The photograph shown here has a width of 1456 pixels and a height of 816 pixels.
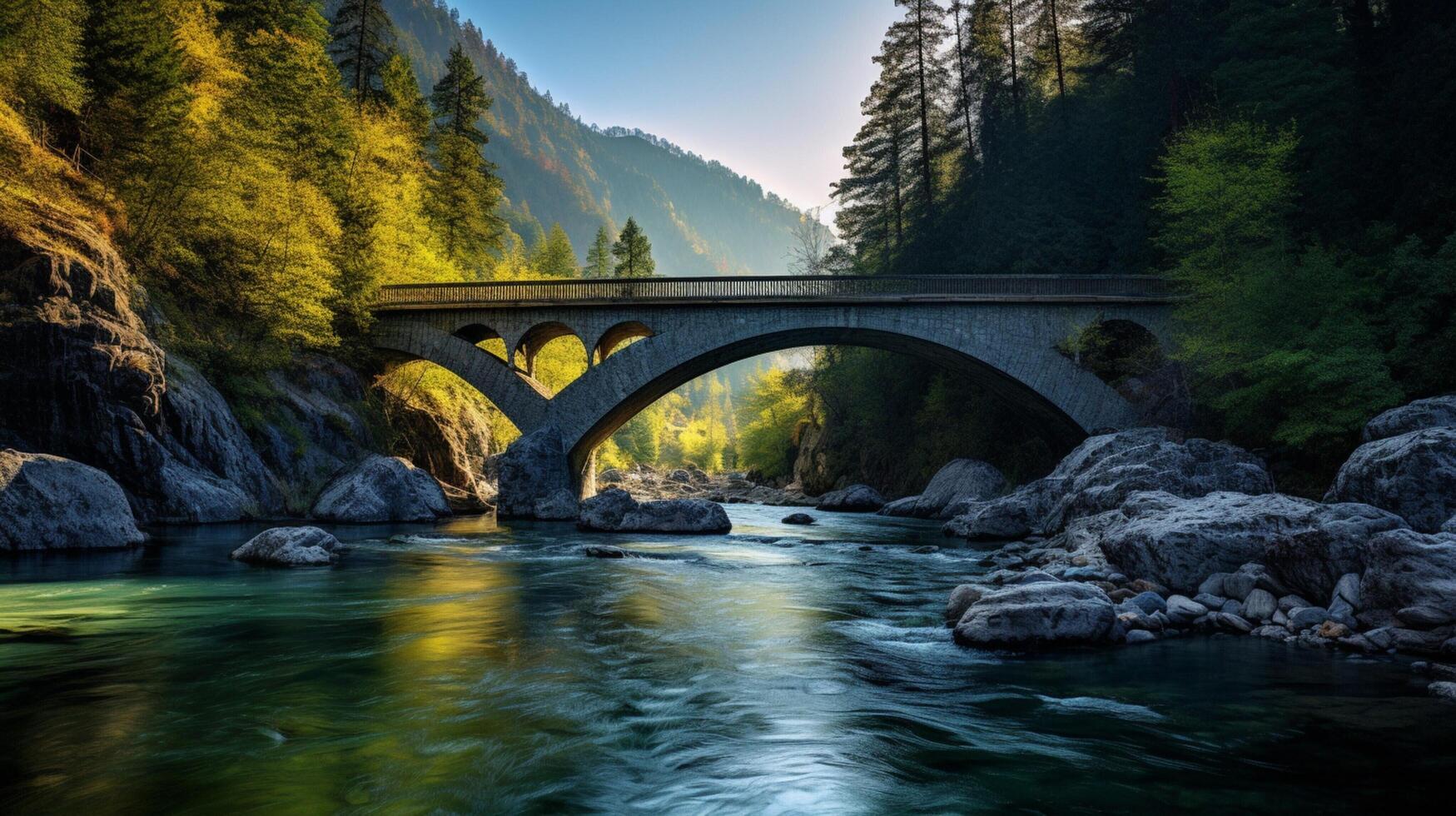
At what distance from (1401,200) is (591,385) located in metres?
28.0

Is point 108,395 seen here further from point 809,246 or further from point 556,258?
point 556,258

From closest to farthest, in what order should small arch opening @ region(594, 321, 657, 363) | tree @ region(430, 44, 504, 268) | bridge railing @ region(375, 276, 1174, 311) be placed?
1. bridge railing @ region(375, 276, 1174, 311)
2. small arch opening @ region(594, 321, 657, 363)
3. tree @ region(430, 44, 504, 268)

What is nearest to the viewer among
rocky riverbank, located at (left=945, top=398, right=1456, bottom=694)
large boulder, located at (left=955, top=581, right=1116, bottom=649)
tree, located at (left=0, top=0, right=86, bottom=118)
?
rocky riverbank, located at (left=945, top=398, right=1456, bottom=694)

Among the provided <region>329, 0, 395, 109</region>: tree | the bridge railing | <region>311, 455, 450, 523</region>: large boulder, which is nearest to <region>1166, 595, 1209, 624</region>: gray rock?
the bridge railing

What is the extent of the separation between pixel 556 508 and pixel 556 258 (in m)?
39.2

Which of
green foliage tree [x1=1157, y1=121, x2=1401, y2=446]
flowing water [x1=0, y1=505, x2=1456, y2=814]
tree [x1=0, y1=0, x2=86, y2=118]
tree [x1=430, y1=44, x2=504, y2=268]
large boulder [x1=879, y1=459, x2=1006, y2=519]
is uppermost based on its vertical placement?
tree [x1=430, y1=44, x2=504, y2=268]

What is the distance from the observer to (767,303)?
31781mm

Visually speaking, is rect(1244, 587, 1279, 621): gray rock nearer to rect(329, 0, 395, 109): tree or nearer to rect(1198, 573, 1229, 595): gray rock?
rect(1198, 573, 1229, 595): gray rock

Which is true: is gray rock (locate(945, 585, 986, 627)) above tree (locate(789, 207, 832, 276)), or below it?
below

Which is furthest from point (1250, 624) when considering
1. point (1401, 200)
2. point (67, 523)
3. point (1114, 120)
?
point (1114, 120)

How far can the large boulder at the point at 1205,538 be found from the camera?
10.5 metres

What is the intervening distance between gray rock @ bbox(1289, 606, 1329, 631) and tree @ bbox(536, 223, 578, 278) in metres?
58.0

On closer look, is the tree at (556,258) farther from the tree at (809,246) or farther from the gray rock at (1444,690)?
the gray rock at (1444,690)

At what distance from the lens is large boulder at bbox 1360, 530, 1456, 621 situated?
8.12 metres
